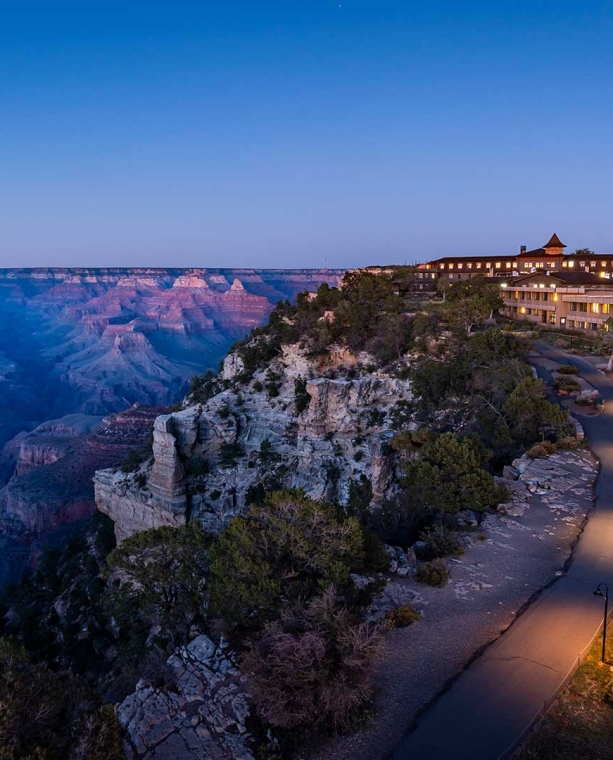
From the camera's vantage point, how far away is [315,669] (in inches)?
337

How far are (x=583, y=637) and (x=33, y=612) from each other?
3324cm

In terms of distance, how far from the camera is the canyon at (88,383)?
5516 centimetres

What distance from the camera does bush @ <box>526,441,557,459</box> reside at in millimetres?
22172

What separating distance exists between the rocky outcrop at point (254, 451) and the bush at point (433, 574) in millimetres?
17708

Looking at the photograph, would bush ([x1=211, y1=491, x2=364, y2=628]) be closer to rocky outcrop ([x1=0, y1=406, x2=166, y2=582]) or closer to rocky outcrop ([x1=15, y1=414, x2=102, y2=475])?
rocky outcrop ([x1=0, y1=406, x2=166, y2=582])

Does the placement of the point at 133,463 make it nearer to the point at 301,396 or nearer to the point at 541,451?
the point at 301,396

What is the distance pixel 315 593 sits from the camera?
10.5 meters

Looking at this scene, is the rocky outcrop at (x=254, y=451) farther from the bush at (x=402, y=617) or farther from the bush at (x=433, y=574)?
the bush at (x=402, y=617)

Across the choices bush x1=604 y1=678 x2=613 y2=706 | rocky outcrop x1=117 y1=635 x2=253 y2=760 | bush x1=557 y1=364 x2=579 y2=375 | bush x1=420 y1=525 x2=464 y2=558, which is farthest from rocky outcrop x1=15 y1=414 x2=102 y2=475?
bush x1=604 y1=678 x2=613 y2=706

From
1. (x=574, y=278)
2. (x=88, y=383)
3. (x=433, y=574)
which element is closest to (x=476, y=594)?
(x=433, y=574)

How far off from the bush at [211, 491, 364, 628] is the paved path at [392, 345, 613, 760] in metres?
2.86

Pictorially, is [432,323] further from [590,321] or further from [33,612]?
[33,612]

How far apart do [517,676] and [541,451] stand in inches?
544

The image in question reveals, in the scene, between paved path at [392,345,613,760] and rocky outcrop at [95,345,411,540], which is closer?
paved path at [392,345,613,760]
